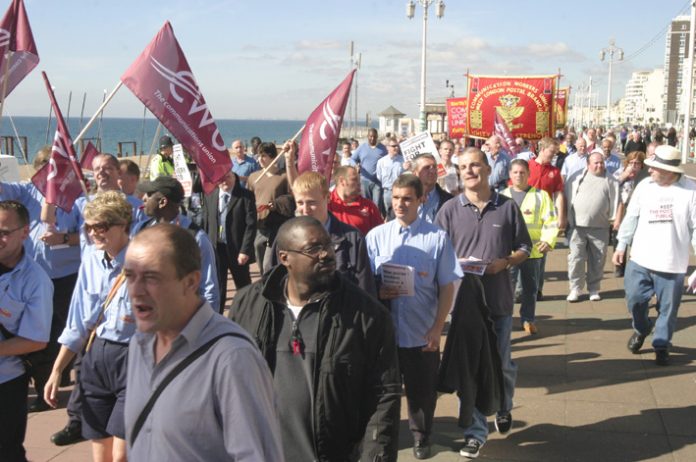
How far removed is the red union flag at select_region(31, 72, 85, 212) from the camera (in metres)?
6.57

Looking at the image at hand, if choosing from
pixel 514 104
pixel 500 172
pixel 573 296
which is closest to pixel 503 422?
pixel 573 296

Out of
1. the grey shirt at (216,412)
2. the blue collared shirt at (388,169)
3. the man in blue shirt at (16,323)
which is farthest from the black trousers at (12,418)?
the blue collared shirt at (388,169)

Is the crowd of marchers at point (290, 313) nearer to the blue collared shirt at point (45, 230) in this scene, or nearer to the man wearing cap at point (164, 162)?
the blue collared shirt at point (45, 230)

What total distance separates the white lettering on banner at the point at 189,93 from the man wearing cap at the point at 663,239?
12.8ft

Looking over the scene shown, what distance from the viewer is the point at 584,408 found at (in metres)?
6.11

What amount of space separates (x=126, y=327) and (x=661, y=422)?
395cm

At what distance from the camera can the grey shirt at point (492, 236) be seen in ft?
18.6

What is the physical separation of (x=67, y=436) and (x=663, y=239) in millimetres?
5301

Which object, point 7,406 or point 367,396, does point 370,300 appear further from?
point 7,406

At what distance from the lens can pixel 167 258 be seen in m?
2.48

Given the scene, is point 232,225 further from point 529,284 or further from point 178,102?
point 529,284

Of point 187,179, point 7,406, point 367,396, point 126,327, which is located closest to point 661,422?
point 367,396

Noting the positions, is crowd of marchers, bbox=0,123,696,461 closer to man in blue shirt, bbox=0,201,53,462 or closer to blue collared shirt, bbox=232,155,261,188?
man in blue shirt, bbox=0,201,53,462

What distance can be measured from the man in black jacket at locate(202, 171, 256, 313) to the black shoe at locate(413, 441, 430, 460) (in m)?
3.68
